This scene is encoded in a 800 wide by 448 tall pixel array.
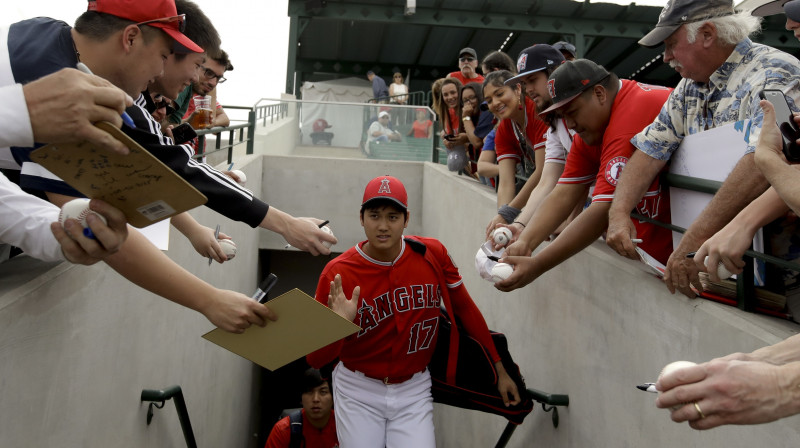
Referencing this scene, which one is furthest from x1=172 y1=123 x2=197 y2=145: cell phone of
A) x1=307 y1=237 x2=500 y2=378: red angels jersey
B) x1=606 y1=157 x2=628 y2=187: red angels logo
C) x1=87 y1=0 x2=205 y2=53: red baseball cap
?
x1=606 y1=157 x2=628 y2=187: red angels logo

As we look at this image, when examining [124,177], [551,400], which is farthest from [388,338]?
[124,177]

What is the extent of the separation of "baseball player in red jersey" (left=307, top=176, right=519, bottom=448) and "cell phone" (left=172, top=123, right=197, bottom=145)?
1.15m

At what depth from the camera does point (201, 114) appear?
254 inches

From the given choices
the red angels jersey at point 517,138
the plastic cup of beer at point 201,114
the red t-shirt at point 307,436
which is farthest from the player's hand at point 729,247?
the plastic cup of beer at point 201,114

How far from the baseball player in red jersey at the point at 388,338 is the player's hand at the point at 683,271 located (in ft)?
5.27

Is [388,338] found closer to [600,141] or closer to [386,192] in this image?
[386,192]

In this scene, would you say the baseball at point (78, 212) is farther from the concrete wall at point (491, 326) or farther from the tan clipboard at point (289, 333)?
the tan clipboard at point (289, 333)

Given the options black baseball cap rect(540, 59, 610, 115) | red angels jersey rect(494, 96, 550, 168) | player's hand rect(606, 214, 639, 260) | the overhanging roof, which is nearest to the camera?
player's hand rect(606, 214, 639, 260)

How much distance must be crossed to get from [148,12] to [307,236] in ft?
3.52

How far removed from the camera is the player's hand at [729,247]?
79.8 inches

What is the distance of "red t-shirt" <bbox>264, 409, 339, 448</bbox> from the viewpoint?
5.86 meters

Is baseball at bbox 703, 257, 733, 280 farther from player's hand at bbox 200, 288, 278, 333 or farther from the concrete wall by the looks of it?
player's hand at bbox 200, 288, 278, 333

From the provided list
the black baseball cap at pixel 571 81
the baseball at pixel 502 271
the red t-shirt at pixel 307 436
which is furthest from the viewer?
the red t-shirt at pixel 307 436

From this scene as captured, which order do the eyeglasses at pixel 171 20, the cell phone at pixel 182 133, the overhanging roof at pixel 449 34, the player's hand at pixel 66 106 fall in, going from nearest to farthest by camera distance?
the player's hand at pixel 66 106, the eyeglasses at pixel 171 20, the cell phone at pixel 182 133, the overhanging roof at pixel 449 34
